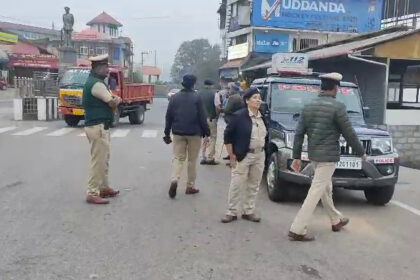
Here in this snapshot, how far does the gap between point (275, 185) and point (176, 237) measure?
2337 mm

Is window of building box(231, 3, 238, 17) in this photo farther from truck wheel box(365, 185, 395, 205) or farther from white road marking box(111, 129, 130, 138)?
truck wheel box(365, 185, 395, 205)

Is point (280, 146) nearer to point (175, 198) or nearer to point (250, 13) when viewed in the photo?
point (175, 198)

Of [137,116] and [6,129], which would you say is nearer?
[6,129]

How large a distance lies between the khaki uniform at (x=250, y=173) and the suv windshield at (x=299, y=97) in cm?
224

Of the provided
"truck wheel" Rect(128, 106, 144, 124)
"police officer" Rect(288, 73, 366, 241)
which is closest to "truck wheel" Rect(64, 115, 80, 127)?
"truck wheel" Rect(128, 106, 144, 124)

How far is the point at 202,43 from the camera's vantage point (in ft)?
365

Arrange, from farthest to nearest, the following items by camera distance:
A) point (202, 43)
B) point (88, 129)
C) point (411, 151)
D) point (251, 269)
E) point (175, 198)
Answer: point (202, 43)
point (411, 151)
point (175, 198)
point (88, 129)
point (251, 269)

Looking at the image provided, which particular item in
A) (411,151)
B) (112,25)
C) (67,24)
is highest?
(112,25)

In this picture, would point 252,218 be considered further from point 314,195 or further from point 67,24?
point 67,24

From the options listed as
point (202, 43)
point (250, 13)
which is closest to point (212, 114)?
point (250, 13)

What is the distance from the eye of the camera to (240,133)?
6438mm

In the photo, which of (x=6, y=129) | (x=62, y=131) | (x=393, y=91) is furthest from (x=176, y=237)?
(x=393, y=91)

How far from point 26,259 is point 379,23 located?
43.4m

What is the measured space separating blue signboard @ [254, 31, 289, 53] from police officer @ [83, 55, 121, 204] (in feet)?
118
